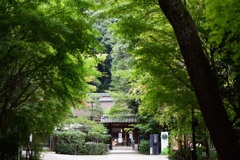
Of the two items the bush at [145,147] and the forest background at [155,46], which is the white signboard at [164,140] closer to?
the bush at [145,147]

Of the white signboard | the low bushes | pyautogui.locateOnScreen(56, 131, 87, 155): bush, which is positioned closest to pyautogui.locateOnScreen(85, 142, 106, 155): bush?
the low bushes

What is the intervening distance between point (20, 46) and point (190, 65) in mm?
4353

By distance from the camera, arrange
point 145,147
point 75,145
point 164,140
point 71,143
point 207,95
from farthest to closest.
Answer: point 145,147 < point 71,143 < point 75,145 < point 164,140 < point 207,95

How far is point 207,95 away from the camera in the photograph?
4.87 metres

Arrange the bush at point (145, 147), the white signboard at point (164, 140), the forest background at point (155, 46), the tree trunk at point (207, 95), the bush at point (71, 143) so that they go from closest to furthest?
the tree trunk at point (207, 95), the forest background at point (155, 46), the white signboard at point (164, 140), the bush at point (71, 143), the bush at point (145, 147)

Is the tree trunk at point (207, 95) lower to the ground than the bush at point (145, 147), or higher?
higher

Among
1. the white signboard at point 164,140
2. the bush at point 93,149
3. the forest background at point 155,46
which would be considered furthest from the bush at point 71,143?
the forest background at point 155,46

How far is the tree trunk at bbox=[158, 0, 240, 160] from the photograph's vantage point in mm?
4836

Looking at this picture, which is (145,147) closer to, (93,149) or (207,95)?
(93,149)

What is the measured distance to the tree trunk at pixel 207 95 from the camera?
484cm

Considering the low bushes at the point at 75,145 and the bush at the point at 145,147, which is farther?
the bush at the point at 145,147

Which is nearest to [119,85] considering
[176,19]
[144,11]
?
[144,11]

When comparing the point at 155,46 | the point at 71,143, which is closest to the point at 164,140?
the point at 71,143

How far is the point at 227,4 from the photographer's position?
4.95 metres
